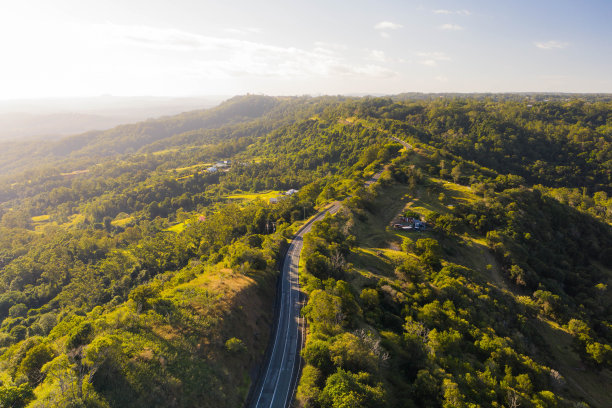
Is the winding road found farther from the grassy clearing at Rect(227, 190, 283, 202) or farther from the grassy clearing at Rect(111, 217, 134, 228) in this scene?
the grassy clearing at Rect(111, 217, 134, 228)

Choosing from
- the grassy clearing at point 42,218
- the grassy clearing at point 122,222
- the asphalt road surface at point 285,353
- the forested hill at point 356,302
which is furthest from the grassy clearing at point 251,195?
the grassy clearing at point 42,218

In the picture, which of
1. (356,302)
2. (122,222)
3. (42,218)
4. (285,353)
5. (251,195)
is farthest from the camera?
(42,218)

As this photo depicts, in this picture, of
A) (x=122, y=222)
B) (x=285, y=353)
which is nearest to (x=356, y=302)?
(x=285, y=353)

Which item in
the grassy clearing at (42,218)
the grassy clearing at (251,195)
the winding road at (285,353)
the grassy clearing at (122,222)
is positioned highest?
the winding road at (285,353)

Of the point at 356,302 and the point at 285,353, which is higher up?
the point at 356,302

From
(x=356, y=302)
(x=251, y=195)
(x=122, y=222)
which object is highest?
(x=356, y=302)

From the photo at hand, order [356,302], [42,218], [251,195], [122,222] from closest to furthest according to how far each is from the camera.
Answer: [356,302], [122,222], [251,195], [42,218]

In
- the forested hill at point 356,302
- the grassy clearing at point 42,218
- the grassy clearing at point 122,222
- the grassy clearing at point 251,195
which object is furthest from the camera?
the grassy clearing at point 42,218

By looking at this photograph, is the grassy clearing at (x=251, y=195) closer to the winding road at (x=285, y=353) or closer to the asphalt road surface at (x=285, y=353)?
the winding road at (x=285, y=353)

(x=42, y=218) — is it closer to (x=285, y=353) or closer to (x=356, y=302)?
(x=285, y=353)

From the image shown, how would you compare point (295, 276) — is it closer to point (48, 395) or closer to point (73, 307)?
point (48, 395)
